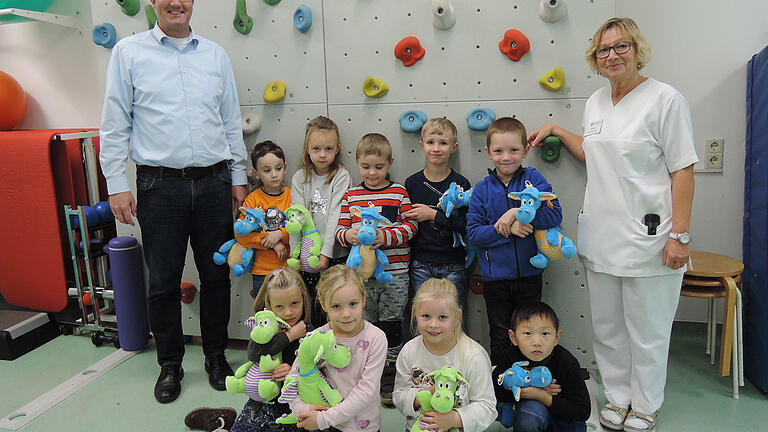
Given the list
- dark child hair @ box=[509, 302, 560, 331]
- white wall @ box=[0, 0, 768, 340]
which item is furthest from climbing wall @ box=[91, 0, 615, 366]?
dark child hair @ box=[509, 302, 560, 331]

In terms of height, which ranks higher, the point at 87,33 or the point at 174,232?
the point at 87,33

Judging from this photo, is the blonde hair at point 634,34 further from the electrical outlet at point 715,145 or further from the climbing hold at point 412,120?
the electrical outlet at point 715,145

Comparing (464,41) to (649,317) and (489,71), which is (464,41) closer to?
(489,71)

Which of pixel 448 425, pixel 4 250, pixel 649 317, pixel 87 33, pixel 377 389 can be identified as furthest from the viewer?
pixel 87 33

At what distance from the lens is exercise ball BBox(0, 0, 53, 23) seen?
3.44m

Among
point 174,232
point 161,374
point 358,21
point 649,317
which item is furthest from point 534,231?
point 161,374

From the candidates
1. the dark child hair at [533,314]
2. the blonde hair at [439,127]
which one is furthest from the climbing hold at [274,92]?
the dark child hair at [533,314]

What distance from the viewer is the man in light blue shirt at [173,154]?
8.05 feet

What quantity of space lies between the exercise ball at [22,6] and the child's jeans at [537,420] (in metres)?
3.57

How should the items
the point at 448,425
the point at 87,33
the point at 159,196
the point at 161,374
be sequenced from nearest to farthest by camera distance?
1. the point at 448,425
2. the point at 159,196
3. the point at 161,374
4. the point at 87,33

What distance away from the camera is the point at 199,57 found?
255cm

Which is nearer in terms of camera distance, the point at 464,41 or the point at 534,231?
the point at 534,231

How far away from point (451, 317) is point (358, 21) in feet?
4.91

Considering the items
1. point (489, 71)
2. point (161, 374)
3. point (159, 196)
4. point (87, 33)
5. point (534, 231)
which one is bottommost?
point (161, 374)
